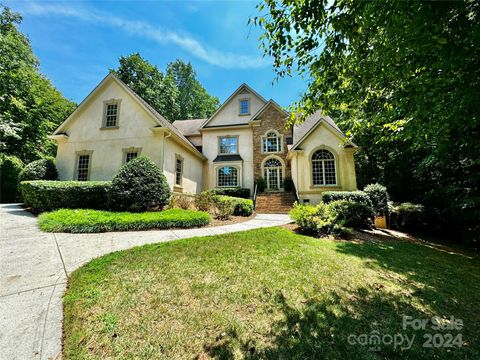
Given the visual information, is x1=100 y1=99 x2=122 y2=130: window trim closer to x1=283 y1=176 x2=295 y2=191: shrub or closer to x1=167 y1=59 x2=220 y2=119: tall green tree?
x1=283 y1=176 x2=295 y2=191: shrub

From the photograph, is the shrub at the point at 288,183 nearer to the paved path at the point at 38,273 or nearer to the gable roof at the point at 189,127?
the gable roof at the point at 189,127

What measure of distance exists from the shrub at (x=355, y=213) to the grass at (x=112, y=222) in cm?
576

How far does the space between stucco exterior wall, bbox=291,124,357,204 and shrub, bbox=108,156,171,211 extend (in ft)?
32.8

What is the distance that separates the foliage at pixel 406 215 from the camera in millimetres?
10617

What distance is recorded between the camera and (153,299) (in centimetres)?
298

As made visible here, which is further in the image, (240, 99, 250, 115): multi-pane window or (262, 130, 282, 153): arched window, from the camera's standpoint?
(240, 99, 250, 115): multi-pane window

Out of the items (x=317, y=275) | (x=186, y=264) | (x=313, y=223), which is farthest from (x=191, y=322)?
(x=313, y=223)

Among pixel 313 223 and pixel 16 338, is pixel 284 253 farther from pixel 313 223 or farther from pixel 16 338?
pixel 16 338

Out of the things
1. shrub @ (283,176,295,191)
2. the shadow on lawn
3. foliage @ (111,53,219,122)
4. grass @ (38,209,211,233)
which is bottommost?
the shadow on lawn

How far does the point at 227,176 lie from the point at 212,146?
3.31m

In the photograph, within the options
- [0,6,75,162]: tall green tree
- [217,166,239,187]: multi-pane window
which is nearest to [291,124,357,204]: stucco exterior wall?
[217,166,239,187]: multi-pane window

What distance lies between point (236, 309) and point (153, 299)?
1238 mm

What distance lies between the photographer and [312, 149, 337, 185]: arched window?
15.0m

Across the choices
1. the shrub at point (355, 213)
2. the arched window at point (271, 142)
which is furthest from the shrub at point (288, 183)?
the shrub at point (355, 213)
